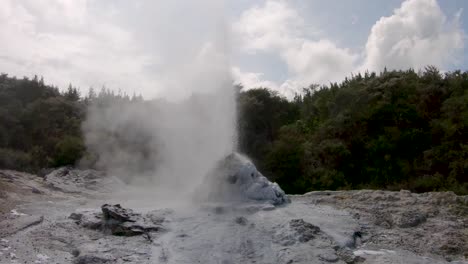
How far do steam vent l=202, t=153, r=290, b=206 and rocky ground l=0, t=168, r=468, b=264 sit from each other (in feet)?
0.71

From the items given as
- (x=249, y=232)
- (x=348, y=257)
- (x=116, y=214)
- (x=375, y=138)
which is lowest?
(x=348, y=257)

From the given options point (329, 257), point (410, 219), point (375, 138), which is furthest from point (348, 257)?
point (375, 138)

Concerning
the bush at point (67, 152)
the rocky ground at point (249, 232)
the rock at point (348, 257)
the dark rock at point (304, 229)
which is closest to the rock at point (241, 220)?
the rocky ground at point (249, 232)

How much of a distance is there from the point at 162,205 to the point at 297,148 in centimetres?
710

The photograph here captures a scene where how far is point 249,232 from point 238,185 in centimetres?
160

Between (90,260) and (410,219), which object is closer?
(90,260)

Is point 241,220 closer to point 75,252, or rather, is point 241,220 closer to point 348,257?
point 348,257

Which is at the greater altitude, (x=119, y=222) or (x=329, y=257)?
(x=119, y=222)

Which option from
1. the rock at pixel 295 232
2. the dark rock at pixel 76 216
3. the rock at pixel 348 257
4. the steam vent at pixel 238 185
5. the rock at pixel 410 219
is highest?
the steam vent at pixel 238 185

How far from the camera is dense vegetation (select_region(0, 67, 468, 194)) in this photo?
13.8 m

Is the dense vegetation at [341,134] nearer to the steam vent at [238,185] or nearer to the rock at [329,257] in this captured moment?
the steam vent at [238,185]

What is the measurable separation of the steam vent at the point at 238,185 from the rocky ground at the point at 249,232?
0.71 ft

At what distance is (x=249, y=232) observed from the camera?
22.4 feet

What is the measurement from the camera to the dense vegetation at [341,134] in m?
13.8
